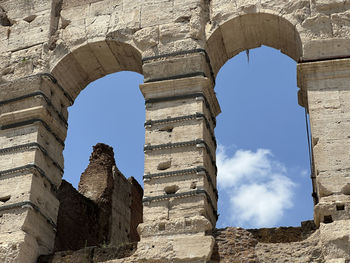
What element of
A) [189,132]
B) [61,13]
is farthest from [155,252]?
[61,13]

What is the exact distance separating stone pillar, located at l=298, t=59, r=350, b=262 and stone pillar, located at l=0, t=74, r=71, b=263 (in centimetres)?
413

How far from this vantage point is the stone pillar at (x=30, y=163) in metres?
10.8

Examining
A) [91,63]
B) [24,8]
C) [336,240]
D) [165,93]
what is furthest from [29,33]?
[336,240]

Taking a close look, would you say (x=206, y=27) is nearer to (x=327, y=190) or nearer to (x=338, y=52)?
(x=338, y=52)

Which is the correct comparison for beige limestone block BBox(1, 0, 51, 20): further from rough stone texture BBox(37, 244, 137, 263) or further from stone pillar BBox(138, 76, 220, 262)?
rough stone texture BBox(37, 244, 137, 263)

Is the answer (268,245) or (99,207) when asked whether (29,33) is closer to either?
(99,207)

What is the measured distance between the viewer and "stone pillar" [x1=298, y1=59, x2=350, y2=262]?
9.62 meters

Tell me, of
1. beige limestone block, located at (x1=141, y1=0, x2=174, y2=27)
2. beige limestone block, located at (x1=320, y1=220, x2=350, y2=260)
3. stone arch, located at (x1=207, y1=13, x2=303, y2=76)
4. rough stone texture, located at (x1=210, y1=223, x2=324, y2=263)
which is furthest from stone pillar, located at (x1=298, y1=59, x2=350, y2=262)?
beige limestone block, located at (x1=141, y1=0, x2=174, y2=27)

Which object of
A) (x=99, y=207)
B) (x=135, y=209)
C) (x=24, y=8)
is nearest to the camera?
(x=24, y=8)

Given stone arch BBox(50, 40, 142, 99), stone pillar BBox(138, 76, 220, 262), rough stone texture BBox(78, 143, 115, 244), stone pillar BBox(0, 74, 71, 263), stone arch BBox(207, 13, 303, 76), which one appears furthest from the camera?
rough stone texture BBox(78, 143, 115, 244)

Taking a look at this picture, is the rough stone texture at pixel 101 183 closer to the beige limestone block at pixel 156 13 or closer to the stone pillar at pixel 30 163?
the stone pillar at pixel 30 163

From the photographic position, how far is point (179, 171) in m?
10.6

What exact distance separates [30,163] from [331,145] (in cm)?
457

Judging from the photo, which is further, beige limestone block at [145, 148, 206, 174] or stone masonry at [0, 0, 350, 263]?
beige limestone block at [145, 148, 206, 174]
